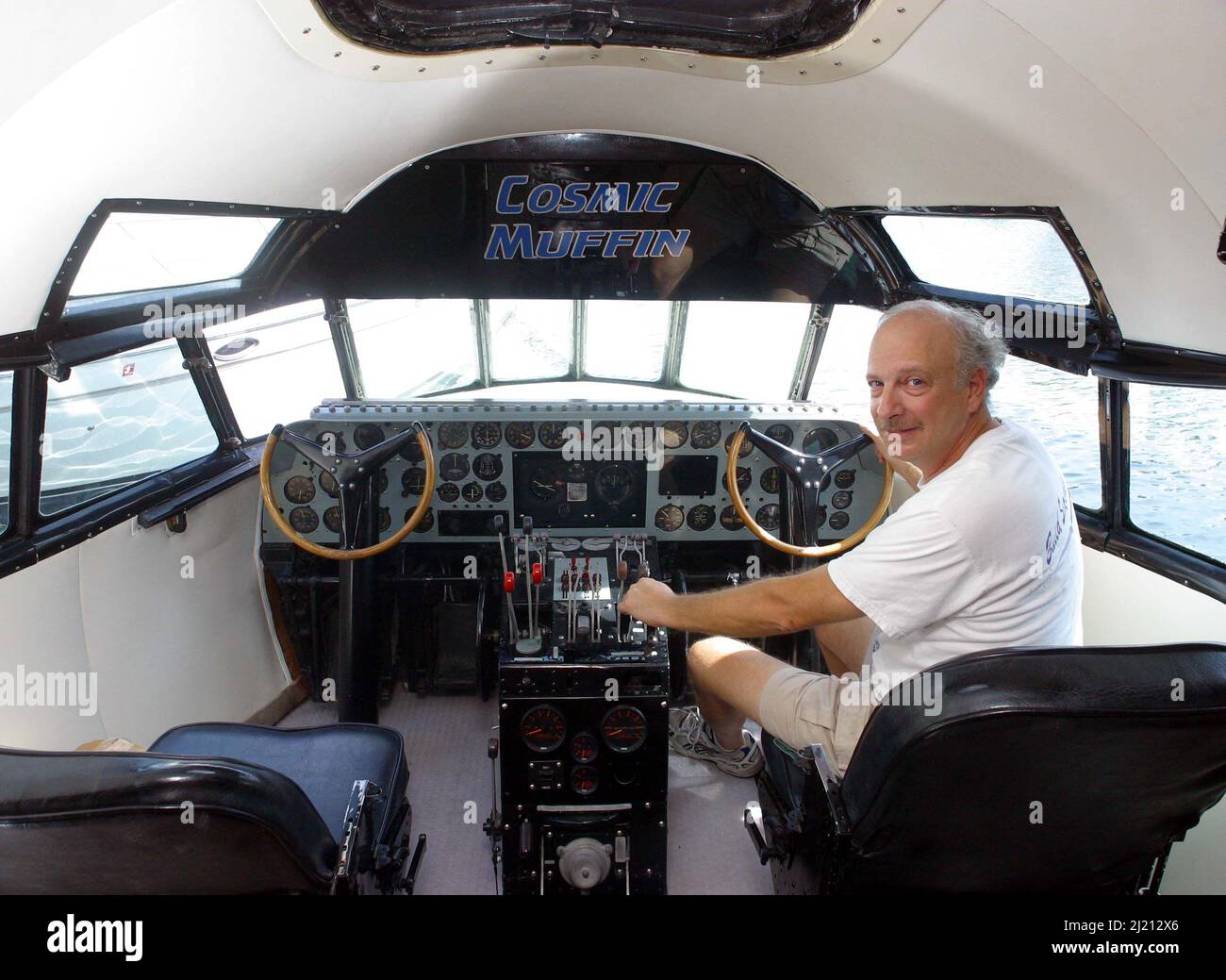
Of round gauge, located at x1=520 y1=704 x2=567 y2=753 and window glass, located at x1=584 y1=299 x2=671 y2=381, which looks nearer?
round gauge, located at x1=520 y1=704 x2=567 y2=753

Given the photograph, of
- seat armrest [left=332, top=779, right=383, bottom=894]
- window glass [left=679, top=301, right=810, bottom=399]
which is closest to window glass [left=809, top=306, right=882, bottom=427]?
window glass [left=679, top=301, right=810, bottom=399]

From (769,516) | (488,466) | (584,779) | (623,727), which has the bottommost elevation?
(584,779)

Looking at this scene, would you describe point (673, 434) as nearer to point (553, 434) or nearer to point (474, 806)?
point (553, 434)

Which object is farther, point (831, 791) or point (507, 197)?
point (507, 197)

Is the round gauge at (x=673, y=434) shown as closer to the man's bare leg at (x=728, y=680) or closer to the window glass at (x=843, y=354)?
the window glass at (x=843, y=354)

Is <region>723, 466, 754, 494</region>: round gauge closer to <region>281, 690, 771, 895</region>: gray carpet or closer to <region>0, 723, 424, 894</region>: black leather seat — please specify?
<region>281, 690, 771, 895</region>: gray carpet

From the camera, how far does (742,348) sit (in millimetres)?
5621

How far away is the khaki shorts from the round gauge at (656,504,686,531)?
5.10 ft

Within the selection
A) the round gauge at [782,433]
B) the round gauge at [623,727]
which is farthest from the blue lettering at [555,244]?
the round gauge at [623,727]

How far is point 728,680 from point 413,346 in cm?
383

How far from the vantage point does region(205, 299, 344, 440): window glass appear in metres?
3.72

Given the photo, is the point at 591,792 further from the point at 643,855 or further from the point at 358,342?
the point at 358,342

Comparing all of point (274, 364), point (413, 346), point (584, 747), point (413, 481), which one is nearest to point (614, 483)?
point (413, 481)
